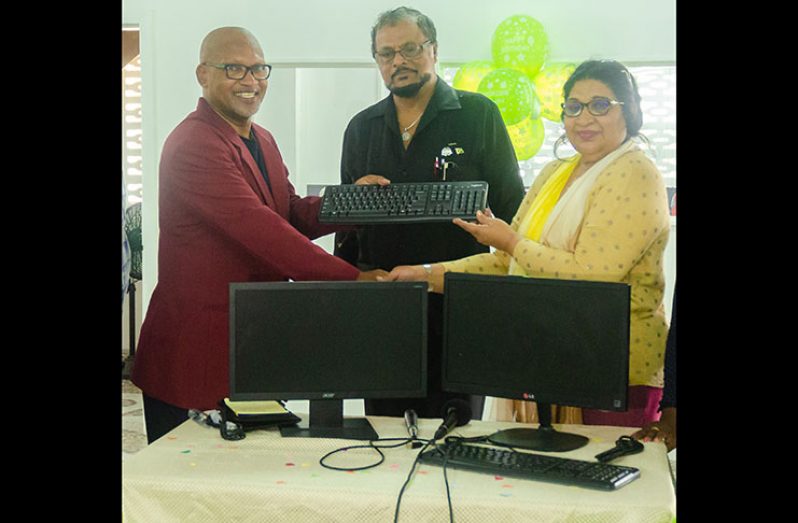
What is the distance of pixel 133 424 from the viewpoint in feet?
14.3

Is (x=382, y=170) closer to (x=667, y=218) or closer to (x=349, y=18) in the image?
(x=349, y=18)

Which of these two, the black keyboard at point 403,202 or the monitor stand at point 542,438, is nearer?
the monitor stand at point 542,438

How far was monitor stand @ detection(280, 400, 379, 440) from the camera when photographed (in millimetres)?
2400

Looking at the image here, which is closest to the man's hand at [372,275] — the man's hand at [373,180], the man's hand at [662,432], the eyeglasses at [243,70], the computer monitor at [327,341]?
the man's hand at [373,180]

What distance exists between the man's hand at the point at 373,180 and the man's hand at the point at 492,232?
0.27 meters

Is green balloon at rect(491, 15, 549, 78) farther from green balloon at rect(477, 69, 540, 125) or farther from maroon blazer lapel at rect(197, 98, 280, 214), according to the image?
maroon blazer lapel at rect(197, 98, 280, 214)

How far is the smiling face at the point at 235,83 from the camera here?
9.97 feet

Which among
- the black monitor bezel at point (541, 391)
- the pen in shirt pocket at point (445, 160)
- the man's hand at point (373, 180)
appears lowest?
the black monitor bezel at point (541, 391)

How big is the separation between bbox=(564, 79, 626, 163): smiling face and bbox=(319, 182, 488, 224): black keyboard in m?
0.31

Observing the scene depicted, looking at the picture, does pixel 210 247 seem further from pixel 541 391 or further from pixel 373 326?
pixel 541 391

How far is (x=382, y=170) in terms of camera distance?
2.99 metres

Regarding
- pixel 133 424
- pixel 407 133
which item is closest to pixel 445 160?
pixel 407 133

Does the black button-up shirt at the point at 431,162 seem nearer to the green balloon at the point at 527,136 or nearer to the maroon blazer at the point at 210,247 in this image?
the green balloon at the point at 527,136

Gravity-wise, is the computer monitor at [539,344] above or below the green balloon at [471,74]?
below
